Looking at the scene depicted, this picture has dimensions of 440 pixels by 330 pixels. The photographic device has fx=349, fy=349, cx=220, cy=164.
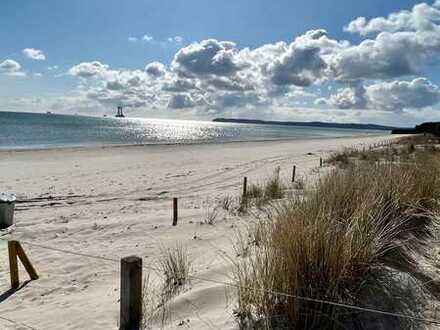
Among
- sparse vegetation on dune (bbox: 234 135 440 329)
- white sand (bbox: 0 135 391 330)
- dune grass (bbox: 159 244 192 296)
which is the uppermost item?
sparse vegetation on dune (bbox: 234 135 440 329)

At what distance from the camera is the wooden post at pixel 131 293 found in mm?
2822

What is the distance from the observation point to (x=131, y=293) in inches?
113

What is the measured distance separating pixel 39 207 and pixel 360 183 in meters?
7.41

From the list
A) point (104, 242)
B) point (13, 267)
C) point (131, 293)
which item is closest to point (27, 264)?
point (13, 267)

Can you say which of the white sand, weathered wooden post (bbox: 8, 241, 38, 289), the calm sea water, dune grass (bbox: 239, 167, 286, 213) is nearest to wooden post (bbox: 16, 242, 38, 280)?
weathered wooden post (bbox: 8, 241, 38, 289)

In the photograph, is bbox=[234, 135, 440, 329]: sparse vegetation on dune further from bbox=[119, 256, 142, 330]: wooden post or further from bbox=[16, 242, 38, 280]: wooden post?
bbox=[16, 242, 38, 280]: wooden post

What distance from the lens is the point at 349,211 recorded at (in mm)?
3914

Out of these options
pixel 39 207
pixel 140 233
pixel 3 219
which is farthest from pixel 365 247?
pixel 39 207

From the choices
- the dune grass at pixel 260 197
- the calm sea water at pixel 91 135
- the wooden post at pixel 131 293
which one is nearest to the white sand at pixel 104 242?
the wooden post at pixel 131 293

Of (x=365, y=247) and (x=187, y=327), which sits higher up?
(x=365, y=247)

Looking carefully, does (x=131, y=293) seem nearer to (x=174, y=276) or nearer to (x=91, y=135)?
(x=174, y=276)

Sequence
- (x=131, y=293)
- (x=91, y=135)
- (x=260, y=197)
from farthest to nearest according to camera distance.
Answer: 1. (x=91, y=135)
2. (x=260, y=197)
3. (x=131, y=293)

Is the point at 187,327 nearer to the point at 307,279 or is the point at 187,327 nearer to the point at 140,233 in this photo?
the point at 307,279

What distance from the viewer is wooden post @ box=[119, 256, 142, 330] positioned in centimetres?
282
